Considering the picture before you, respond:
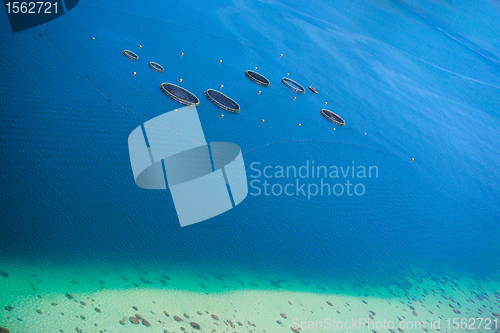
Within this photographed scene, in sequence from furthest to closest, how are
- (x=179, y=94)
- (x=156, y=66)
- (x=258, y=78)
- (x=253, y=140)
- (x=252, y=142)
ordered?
(x=258, y=78)
(x=156, y=66)
(x=179, y=94)
(x=253, y=140)
(x=252, y=142)

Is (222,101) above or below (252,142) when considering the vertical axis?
above

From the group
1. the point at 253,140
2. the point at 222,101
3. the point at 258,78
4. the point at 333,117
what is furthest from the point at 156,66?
the point at 333,117

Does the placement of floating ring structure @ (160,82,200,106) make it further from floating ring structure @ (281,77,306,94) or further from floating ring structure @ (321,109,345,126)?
floating ring structure @ (321,109,345,126)

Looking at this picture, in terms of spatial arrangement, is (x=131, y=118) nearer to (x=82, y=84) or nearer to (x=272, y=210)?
(x=82, y=84)

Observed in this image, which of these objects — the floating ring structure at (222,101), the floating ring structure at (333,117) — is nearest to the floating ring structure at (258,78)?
the floating ring structure at (222,101)

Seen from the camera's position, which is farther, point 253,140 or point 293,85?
point 293,85

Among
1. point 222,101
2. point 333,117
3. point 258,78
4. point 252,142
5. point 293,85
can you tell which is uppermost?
point 293,85

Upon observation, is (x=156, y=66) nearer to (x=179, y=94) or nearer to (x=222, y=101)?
(x=179, y=94)
